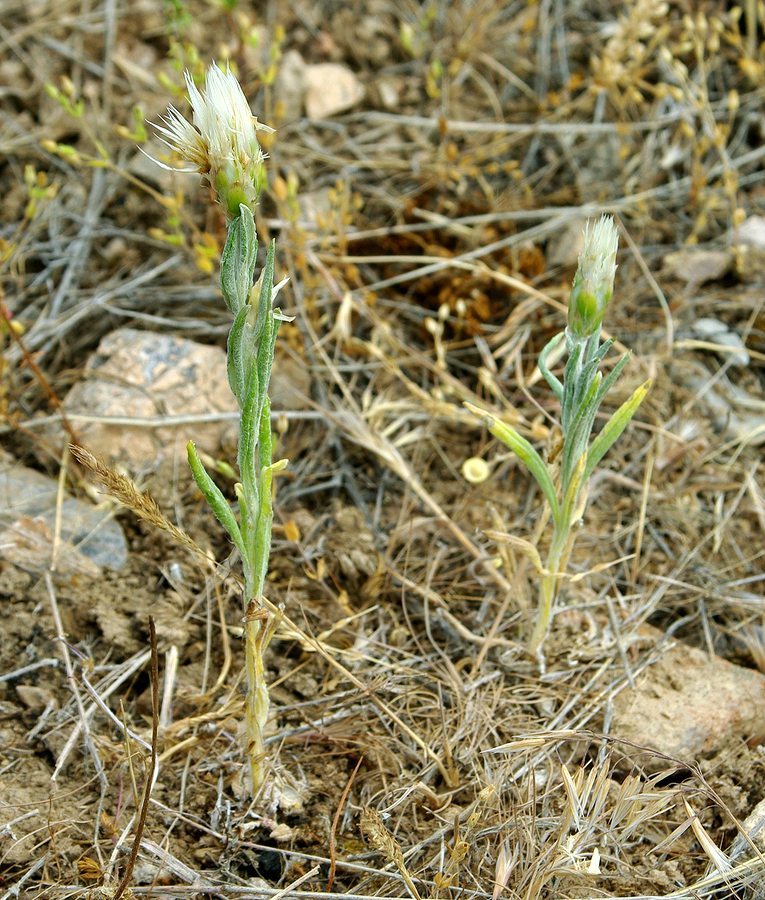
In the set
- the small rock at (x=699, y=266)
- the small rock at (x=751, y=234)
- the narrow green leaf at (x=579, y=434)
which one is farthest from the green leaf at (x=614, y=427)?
the small rock at (x=751, y=234)

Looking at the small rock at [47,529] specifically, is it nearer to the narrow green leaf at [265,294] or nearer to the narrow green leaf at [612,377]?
the narrow green leaf at [265,294]

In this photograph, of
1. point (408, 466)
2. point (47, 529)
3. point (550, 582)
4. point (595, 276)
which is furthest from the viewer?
point (408, 466)

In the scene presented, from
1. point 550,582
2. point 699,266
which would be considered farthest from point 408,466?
point 699,266

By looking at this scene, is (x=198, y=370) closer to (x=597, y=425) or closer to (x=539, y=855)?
(x=597, y=425)

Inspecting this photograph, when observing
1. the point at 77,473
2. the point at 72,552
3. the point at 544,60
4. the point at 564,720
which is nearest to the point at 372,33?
the point at 544,60

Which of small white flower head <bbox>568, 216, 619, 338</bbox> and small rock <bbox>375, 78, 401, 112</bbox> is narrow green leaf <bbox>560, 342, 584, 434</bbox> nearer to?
small white flower head <bbox>568, 216, 619, 338</bbox>

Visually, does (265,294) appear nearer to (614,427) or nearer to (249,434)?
(249,434)
